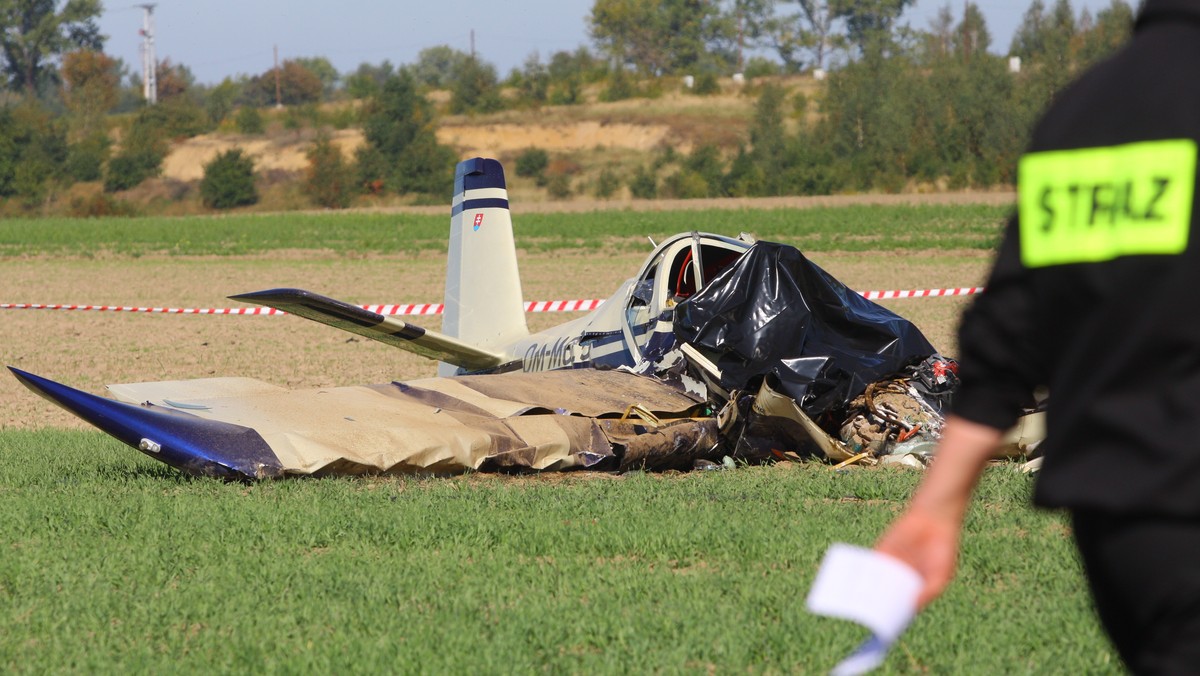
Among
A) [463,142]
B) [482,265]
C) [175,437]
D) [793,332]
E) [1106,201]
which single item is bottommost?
[175,437]

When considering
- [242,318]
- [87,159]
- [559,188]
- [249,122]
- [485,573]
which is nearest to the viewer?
[485,573]

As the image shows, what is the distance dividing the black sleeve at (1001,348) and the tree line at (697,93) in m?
46.1

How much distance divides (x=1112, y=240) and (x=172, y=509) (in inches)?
220

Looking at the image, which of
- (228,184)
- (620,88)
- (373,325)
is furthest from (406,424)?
(620,88)

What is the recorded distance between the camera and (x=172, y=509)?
6.49 meters

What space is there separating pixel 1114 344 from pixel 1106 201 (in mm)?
205

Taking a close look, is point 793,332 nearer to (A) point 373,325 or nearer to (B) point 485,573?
(A) point 373,325

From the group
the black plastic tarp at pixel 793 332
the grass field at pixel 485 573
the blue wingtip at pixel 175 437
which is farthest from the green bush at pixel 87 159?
the black plastic tarp at pixel 793 332

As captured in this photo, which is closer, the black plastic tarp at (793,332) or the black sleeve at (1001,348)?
the black sleeve at (1001,348)

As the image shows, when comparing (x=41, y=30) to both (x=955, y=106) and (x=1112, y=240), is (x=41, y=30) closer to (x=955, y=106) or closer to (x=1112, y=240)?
(x=955, y=106)

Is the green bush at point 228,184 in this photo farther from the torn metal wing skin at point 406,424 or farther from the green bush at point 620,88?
the torn metal wing skin at point 406,424

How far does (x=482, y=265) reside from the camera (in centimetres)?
1243

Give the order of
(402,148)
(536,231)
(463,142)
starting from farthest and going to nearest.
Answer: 1. (463,142)
2. (402,148)
3. (536,231)

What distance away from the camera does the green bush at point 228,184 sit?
77750 mm
